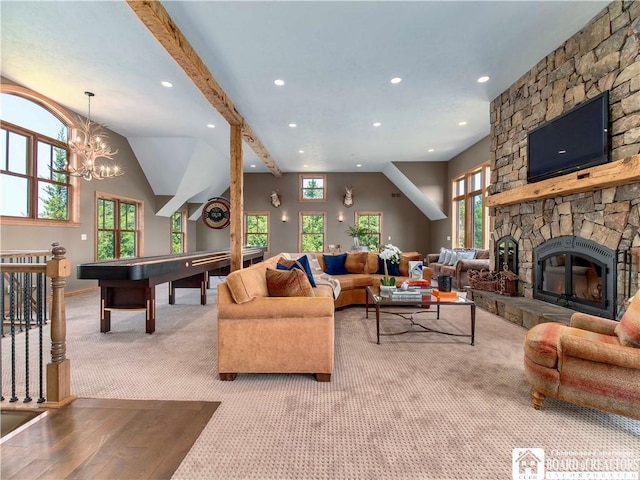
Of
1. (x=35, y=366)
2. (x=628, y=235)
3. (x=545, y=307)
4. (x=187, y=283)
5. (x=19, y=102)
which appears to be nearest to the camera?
(x=35, y=366)

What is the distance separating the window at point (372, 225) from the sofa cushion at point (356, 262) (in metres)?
4.88

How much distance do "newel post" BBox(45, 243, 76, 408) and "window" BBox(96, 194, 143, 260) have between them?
497 cm

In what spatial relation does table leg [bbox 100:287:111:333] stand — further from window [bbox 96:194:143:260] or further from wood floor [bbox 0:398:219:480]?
window [bbox 96:194:143:260]

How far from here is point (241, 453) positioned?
5.01ft

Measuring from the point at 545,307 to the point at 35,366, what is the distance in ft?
17.6

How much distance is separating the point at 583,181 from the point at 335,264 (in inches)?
135

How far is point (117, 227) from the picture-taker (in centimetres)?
670

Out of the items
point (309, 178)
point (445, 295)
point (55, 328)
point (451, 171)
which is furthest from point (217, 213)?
point (451, 171)

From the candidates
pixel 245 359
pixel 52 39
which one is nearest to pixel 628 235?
pixel 245 359

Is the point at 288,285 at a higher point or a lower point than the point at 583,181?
lower

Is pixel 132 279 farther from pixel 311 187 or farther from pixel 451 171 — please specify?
pixel 451 171

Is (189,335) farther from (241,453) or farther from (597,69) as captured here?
(597,69)

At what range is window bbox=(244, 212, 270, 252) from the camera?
33.9 ft

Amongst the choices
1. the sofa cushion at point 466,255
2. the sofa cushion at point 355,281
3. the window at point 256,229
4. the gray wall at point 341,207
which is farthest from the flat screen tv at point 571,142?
the window at point 256,229
